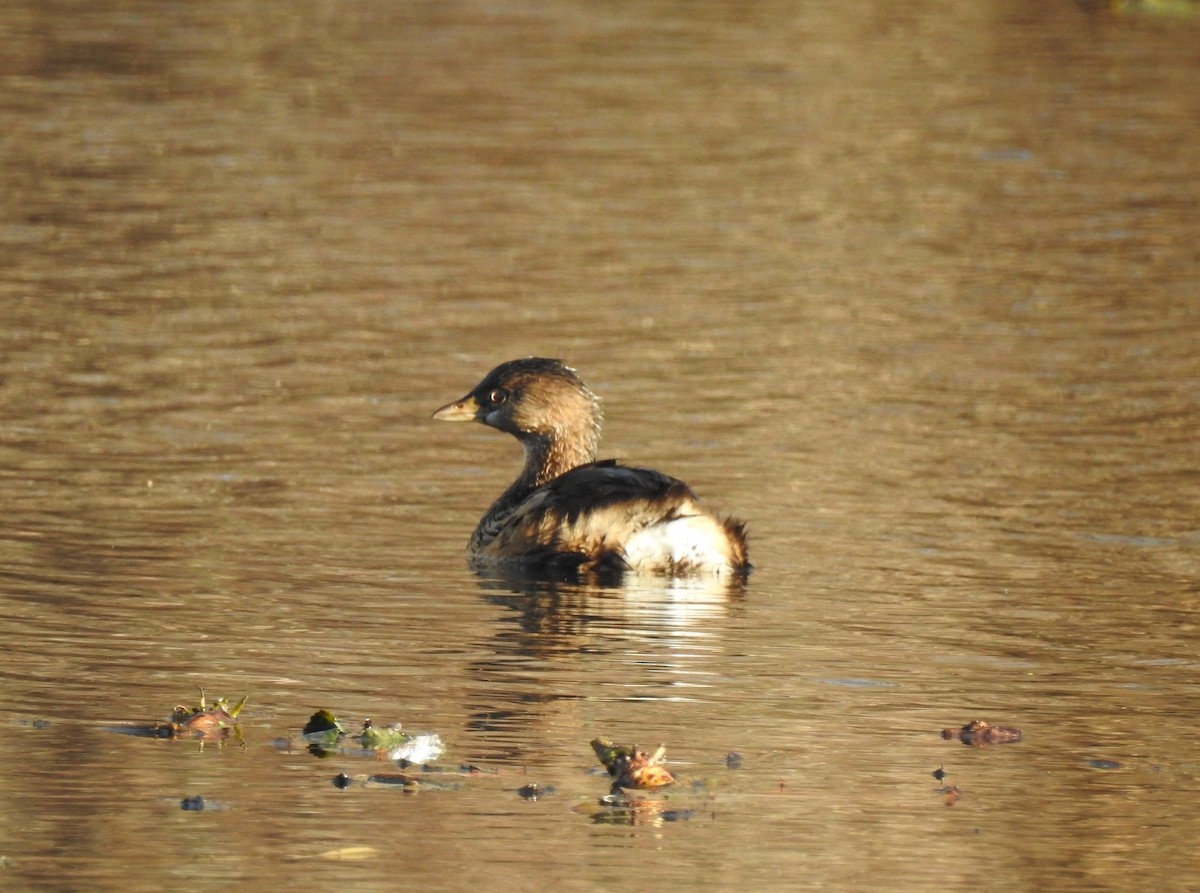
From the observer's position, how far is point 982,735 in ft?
26.5

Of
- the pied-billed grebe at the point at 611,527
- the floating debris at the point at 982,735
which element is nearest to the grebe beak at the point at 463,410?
the pied-billed grebe at the point at 611,527

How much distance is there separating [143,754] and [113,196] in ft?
42.1

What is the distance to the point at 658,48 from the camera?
28969 mm

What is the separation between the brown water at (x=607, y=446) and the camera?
7227 mm

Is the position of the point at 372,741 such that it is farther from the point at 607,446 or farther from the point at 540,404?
the point at 607,446

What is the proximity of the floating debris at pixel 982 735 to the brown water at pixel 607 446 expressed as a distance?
0.26 ft

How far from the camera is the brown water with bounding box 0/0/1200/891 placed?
7.23 metres

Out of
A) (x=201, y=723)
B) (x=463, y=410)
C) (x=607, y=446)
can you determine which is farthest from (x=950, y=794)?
(x=607, y=446)

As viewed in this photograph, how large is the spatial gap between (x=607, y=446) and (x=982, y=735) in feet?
18.0

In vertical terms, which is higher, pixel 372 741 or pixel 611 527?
pixel 611 527

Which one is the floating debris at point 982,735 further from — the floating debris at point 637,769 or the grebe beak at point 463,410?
the grebe beak at point 463,410

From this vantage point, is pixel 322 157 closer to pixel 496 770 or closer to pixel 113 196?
pixel 113 196

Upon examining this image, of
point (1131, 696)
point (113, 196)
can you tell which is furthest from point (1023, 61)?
point (1131, 696)

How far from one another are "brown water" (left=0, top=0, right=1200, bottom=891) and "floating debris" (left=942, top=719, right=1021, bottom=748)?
0.08 metres
